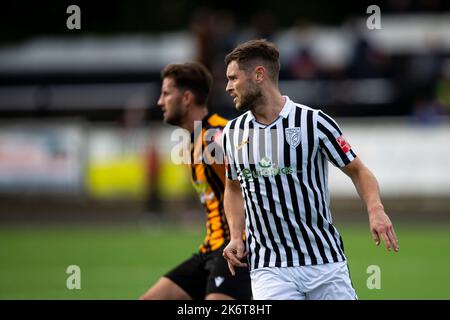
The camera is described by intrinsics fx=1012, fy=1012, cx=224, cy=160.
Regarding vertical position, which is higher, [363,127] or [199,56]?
[199,56]

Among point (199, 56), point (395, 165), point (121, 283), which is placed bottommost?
point (121, 283)

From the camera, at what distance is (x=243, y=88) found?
21.4 ft

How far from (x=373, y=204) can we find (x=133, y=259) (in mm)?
9011

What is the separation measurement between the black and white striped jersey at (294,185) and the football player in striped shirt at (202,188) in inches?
46.8

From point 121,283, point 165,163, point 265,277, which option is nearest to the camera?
point 265,277

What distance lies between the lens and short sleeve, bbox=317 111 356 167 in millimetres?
6352

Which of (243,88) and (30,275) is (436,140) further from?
(243,88)

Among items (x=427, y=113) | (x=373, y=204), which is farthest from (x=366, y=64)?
(x=373, y=204)

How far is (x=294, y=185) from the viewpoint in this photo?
642 centimetres

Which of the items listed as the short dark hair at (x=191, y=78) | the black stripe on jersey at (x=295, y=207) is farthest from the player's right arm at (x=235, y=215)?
the short dark hair at (x=191, y=78)

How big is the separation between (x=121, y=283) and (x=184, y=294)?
465 cm

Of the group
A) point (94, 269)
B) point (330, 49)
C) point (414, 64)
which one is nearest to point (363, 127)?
point (414, 64)

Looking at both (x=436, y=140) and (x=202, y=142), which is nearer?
(x=202, y=142)

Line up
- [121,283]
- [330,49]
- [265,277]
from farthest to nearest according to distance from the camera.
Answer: [330,49] < [121,283] < [265,277]
